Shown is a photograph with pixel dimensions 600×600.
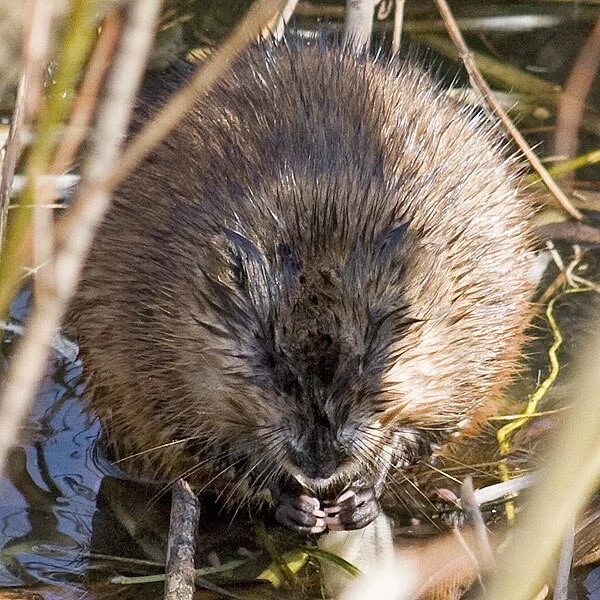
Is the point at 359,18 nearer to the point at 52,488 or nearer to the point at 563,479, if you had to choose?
the point at 52,488

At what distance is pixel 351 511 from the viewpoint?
288 cm

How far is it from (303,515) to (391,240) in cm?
68

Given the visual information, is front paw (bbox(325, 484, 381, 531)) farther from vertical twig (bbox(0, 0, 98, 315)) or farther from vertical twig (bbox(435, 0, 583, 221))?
vertical twig (bbox(0, 0, 98, 315))

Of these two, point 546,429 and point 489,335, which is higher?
point 489,335

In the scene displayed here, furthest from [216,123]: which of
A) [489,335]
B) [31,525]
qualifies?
[31,525]

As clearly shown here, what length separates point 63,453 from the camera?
3.23m

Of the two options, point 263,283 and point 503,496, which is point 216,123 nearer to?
point 263,283

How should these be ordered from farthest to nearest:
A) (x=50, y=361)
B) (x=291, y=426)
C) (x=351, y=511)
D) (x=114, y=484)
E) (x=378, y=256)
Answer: (x=50, y=361)
(x=114, y=484)
(x=351, y=511)
(x=378, y=256)
(x=291, y=426)

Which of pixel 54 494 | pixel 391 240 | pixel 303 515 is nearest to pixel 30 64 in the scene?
pixel 391 240

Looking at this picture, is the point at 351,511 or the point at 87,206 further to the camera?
the point at 351,511

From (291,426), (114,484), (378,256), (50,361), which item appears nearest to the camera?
→ (291,426)

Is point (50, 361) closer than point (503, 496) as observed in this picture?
No

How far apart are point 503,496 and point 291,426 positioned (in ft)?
2.76

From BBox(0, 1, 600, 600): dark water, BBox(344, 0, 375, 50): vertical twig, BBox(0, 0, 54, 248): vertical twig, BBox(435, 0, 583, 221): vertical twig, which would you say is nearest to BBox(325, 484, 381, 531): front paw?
BBox(0, 1, 600, 600): dark water
